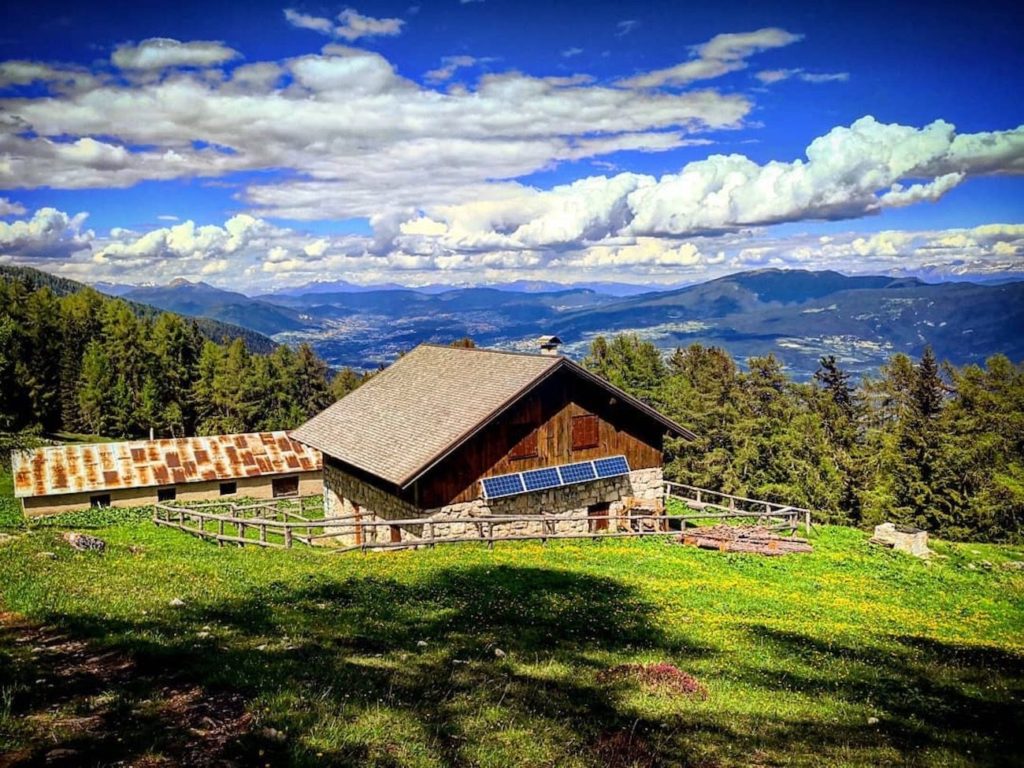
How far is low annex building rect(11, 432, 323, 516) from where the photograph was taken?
140ft

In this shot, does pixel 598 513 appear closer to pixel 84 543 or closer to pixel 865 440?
pixel 84 543

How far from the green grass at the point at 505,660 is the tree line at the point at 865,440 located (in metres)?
37.5

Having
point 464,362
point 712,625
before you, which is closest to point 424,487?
point 464,362

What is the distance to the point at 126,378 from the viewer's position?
285 ft

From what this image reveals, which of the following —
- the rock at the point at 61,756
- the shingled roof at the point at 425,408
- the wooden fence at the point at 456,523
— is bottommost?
the wooden fence at the point at 456,523

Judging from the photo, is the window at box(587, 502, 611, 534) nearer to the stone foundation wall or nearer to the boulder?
the stone foundation wall

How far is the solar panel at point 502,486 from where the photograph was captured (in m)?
28.0

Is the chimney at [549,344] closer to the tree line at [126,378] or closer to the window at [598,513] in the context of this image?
the window at [598,513]

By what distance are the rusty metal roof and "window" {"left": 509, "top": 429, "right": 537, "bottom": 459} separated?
701 inches

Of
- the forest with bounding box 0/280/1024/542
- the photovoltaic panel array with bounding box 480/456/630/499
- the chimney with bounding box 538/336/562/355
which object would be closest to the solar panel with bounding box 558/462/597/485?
the photovoltaic panel array with bounding box 480/456/630/499

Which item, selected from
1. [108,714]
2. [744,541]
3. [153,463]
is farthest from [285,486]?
[108,714]

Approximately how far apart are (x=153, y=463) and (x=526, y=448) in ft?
103

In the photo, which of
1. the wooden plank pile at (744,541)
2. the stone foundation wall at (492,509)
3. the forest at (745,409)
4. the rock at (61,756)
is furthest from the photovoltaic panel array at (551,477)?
the rock at (61,756)

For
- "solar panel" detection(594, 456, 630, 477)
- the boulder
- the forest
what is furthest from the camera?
the forest
